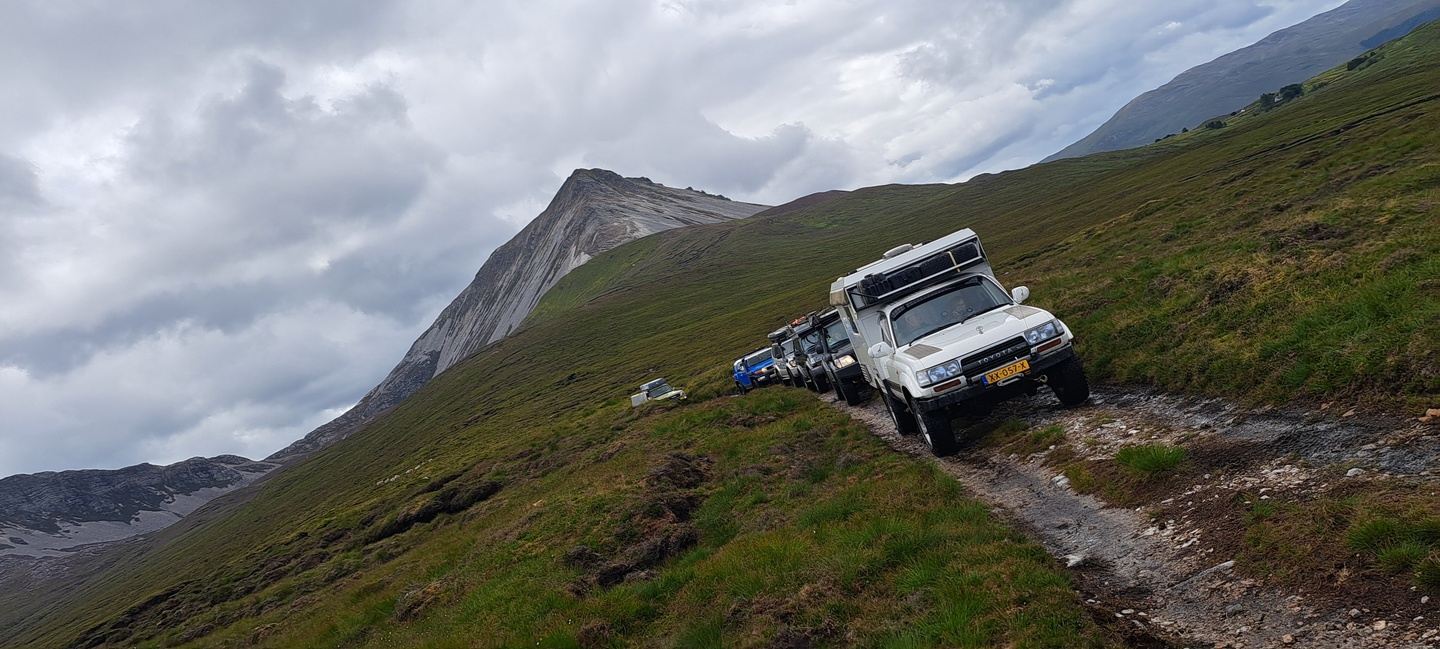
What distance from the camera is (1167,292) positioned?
51.7 ft

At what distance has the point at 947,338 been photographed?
12.3m

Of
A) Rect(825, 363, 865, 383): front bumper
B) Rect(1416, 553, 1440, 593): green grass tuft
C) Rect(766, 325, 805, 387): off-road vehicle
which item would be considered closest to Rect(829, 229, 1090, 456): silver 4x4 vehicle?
Rect(825, 363, 865, 383): front bumper

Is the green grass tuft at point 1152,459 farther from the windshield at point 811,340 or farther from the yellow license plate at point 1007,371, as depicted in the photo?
the windshield at point 811,340

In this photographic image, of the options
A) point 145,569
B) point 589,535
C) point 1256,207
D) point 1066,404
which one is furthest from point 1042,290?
point 145,569

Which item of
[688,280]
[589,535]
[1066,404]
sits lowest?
[1066,404]

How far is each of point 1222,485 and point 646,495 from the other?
363 inches

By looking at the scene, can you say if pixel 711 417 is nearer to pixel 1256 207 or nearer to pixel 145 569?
pixel 1256 207

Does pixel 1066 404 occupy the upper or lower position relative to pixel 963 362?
lower

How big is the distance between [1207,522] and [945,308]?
7276 mm

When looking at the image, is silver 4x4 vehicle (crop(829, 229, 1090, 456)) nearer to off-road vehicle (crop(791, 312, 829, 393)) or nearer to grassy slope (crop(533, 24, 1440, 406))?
grassy slope (crop(533, 24, 1440, 406))

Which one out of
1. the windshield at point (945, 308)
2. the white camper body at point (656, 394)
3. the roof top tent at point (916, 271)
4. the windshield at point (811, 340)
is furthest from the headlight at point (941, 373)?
the white camper body at point (656, 394)

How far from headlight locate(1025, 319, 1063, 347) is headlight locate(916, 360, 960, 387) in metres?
1.18

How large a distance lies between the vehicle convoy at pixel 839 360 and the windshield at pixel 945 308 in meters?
5.48

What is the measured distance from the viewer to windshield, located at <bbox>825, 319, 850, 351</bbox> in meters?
23.2
